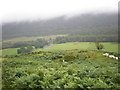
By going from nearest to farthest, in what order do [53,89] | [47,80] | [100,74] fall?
[53,89], [47,80], [100,74]

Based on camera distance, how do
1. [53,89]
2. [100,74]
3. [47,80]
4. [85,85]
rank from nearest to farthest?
[53,89] < [85,85] < [47,80] < [100,74]

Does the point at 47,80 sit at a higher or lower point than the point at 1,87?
higher

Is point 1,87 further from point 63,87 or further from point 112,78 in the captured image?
point 112,78

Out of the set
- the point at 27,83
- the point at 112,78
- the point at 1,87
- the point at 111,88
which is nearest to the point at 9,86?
the point at 1,87

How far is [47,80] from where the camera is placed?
29.3ft

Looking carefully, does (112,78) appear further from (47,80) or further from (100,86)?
(47,80)

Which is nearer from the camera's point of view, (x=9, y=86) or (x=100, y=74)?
(x=9, y=86)

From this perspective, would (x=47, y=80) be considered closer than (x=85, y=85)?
No

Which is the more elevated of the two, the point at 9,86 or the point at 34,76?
the point at 34,76

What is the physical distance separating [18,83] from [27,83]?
0.66 meters

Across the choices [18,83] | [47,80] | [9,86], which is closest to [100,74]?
[47,80]

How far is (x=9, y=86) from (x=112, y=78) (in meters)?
7.77

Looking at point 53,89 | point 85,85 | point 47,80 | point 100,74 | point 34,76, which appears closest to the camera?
point 53,89

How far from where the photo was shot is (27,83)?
29.4 ft
